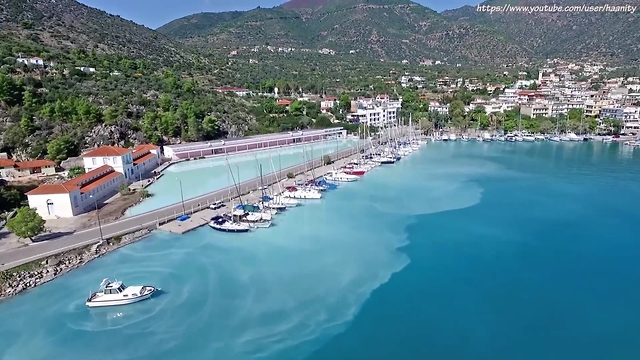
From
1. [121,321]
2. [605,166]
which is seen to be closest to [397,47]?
[605,166]

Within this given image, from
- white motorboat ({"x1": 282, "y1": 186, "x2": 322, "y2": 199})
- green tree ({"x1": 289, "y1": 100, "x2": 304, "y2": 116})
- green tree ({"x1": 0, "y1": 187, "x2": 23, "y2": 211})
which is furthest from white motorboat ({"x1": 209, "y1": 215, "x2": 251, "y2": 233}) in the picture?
green tree ({"x1": 289, "y1": 100, "x2": 304, "y2": 116})

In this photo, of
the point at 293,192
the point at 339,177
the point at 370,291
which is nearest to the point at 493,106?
the point at 339,177

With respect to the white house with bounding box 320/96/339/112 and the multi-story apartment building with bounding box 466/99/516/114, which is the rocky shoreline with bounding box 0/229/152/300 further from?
the multi-story apartment building with bounding box 466/99/516/114

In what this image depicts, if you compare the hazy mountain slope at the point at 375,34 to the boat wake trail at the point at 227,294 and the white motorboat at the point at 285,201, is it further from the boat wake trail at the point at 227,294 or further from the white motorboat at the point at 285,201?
the boat wake trail at the point at 227,294

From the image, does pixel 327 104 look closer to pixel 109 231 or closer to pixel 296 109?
pixel 296 109

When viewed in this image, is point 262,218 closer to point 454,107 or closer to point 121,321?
point 121,321

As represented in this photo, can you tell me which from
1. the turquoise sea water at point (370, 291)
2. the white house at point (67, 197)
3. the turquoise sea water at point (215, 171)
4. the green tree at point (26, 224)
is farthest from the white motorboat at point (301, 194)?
the green tree at point (26, 224)
